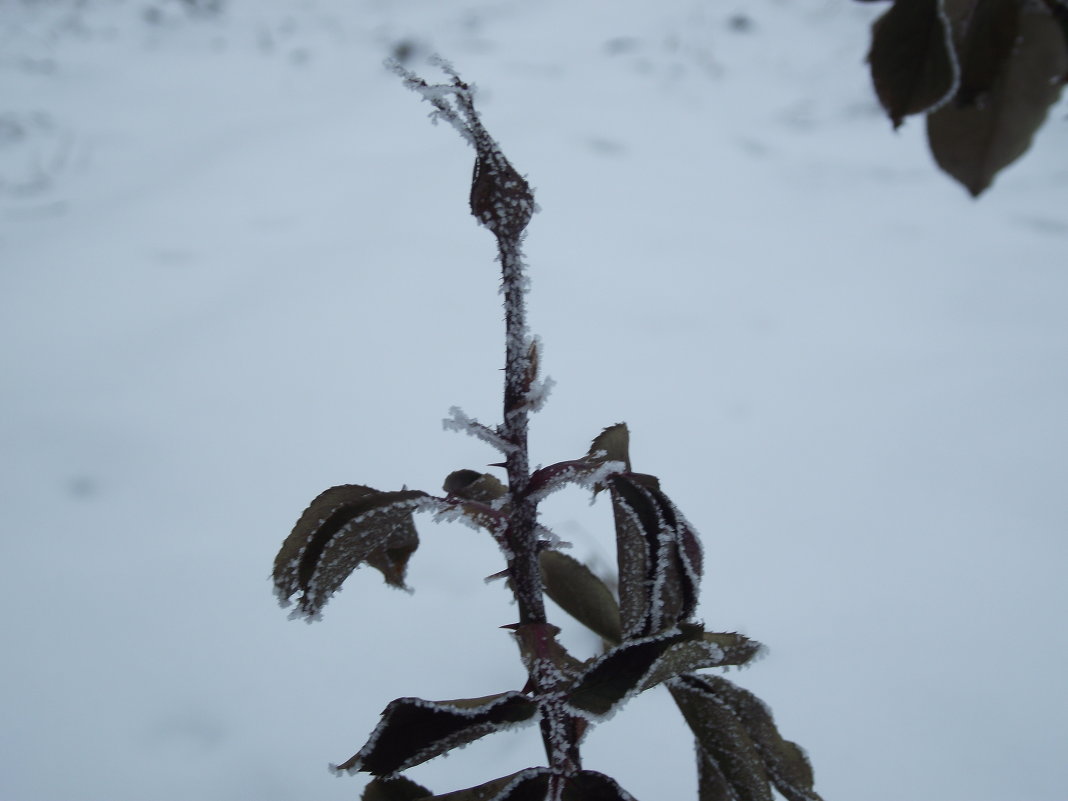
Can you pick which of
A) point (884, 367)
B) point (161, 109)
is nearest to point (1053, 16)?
point (884, 367)

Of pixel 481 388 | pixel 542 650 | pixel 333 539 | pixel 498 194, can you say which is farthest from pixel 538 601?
pixel 481 388

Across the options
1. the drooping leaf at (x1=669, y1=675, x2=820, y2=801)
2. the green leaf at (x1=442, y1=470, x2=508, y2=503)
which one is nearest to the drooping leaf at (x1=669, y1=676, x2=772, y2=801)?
the drooping leaf at (x1=669, y1=675, x2=820, y2=801)

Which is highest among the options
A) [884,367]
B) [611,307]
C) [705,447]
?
[611,307]

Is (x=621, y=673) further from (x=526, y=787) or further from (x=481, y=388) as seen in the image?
(x=481, y=388)

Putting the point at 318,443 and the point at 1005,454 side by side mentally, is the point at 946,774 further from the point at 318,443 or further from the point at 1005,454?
the point at 318,443

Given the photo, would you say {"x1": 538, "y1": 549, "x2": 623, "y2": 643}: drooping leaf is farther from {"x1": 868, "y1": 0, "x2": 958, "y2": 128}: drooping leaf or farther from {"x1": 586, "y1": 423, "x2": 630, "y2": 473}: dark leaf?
{"x1": 868, "y1": 0, "x2": 958, "y2": 128}: drooping leaf

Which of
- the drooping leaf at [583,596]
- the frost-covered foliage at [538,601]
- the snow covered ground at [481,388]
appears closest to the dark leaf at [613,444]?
the frost-covered foliage at [538,601]

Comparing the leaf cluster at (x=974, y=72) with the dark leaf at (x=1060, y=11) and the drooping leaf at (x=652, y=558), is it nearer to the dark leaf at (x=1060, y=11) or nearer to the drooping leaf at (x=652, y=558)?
the dark leaf at (x=1060, y=11)
